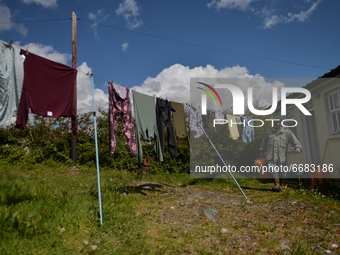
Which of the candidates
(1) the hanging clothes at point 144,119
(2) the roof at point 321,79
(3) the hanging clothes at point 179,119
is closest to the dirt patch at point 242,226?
(1) the hanging clothes at point 144,119

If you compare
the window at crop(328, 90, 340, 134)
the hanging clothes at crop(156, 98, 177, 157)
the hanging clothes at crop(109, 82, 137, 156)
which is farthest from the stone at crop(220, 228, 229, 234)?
the window at crop(328, 90, 340, 134)

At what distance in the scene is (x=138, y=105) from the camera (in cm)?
591

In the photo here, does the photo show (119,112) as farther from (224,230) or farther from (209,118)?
(209,118)

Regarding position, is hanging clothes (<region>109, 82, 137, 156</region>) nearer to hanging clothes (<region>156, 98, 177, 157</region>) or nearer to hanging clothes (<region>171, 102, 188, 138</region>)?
hanging clothes (<region>156, 98, 177, 157</region>)

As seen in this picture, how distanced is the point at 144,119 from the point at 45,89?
2542 mm

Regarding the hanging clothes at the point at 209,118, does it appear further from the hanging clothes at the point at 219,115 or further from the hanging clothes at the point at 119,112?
the hanging clothes at the point at 119,112

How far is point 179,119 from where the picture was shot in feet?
24.0

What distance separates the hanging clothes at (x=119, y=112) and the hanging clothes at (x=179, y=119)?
1.76 meters

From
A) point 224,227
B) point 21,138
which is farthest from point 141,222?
point 21,138

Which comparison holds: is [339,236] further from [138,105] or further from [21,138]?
[21,138]

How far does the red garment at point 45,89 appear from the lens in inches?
145

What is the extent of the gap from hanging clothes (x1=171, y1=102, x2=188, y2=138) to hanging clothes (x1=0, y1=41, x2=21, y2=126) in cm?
429

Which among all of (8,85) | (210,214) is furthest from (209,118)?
(8,85)

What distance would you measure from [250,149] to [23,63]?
11.2 meters
